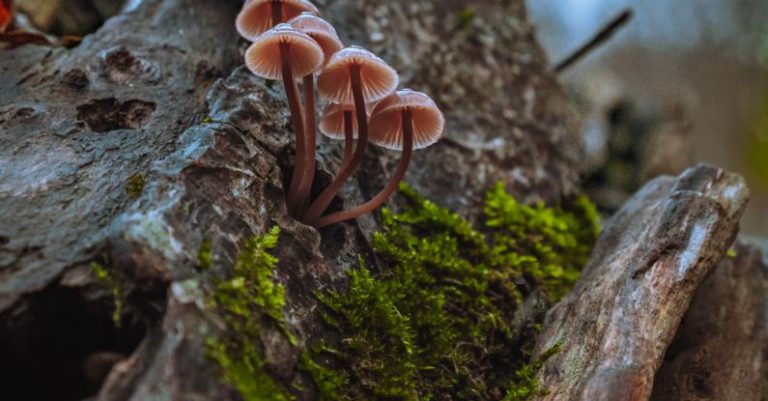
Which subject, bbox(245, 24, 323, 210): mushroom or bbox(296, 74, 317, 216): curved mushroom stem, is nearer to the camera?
bbox(245, 24, 323, 210): mushroom

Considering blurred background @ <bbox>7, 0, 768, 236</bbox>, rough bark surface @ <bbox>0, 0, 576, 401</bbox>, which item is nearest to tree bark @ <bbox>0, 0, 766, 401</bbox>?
rough bark surface @ <bbox>0, 0, 576, 401</bbox>

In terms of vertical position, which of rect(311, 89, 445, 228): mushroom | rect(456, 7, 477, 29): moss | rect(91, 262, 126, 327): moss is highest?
rect(456, 7, 477, 29): moss

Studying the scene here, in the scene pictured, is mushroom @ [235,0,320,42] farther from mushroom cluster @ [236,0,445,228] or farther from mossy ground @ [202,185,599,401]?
mossy ground @ [202,185,599,401]

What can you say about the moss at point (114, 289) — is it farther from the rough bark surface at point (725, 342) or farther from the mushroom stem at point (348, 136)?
the rough bark surface at point (725, 342)

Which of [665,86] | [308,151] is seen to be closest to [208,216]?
[308,151]

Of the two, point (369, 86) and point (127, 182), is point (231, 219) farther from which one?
point (369, 86)

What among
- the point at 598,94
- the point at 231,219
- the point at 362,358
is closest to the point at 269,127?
the point at 231,219
